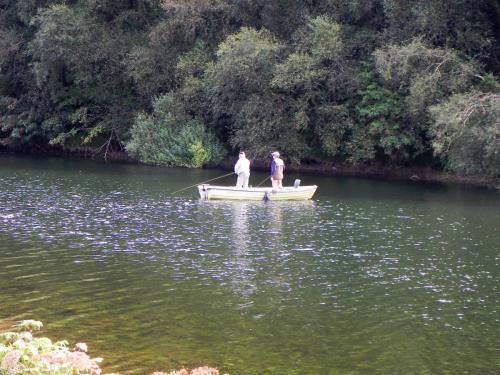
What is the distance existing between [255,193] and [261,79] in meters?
13.8

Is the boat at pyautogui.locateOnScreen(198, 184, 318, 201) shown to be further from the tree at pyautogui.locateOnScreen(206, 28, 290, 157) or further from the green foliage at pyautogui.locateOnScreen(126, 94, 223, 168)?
the green foliage at pyautogui.locateOnScreen(126, 94, 223, 168)

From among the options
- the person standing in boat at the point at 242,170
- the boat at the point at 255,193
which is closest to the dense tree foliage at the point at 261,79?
the boat at the point at 255,193

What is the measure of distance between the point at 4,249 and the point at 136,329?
9.07m

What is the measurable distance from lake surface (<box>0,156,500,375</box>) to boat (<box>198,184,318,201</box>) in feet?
2.32

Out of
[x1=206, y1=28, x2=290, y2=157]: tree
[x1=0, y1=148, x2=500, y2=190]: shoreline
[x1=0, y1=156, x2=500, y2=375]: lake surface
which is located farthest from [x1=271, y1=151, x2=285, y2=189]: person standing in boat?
[x1=0, y1=148, x2=500, y2=190]: shoreline

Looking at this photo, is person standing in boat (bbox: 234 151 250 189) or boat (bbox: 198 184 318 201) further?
person standing in boat (bbox: 234 151 250 189)

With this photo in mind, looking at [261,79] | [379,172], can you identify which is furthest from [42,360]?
[379,172]

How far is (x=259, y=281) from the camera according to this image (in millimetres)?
20172

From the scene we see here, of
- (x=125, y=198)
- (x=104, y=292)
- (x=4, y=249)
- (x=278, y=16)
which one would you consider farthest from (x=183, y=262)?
(x=278, y=16)

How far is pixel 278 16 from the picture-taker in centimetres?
5106

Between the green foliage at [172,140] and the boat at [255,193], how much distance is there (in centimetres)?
1541

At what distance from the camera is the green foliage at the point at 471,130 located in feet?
123

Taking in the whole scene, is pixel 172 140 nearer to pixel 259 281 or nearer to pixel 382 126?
pixel 382 126

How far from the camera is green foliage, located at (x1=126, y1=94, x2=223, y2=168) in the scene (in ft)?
170
